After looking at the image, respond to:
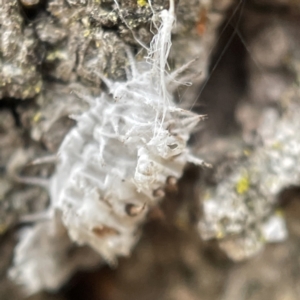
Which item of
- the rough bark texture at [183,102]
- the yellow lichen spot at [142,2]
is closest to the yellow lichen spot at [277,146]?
the rough bark texture at [183,102]

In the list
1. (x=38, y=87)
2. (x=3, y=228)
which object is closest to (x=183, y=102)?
(x=38, y=87)

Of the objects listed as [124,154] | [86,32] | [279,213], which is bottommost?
[279,213]

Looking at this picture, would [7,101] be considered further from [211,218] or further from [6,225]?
[211,218]


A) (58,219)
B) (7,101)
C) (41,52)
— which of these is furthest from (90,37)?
(58,219)

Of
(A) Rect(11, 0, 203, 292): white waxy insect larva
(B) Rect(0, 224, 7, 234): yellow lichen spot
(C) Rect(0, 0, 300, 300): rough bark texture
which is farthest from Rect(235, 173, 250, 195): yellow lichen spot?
(B) Rect(0, 224, 7, 234): yellow lichen spot

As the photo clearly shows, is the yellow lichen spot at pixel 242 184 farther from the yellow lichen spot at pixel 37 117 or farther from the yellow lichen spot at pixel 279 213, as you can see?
the yellow lichen spot at pixel 37 117

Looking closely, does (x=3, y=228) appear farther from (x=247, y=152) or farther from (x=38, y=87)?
(x=247, y=152)

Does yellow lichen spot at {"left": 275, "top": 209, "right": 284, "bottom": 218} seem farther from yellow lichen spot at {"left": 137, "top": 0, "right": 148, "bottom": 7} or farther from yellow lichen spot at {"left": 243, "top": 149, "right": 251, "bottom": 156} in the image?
yellow lichen spot at {"left": 137, "top": 0, "right": 148, "bottom": 7}
